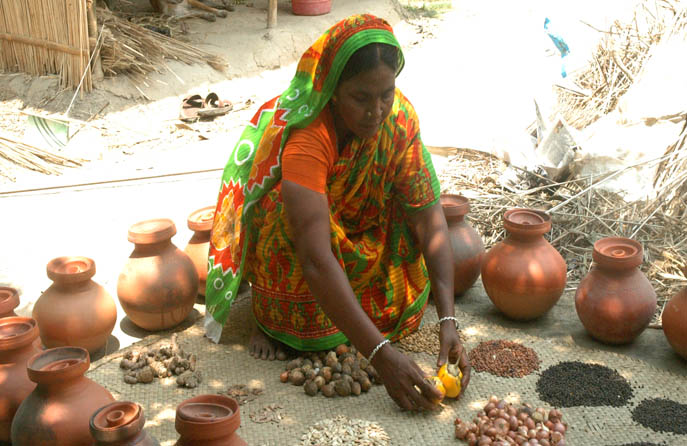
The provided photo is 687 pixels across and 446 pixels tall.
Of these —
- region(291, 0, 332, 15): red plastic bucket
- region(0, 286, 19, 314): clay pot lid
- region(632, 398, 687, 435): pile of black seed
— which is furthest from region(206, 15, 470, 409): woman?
region(291, 0, 332, 15): red plastic bucket

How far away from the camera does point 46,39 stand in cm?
696

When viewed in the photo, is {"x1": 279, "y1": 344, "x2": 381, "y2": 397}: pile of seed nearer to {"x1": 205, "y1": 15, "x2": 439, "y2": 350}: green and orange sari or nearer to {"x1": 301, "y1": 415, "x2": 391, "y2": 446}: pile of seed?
{"x1": 205, "y1": 15, "x2": 439, "y2": 350}: green and orange sari

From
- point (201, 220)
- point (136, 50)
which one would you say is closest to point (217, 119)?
point (136, 50)

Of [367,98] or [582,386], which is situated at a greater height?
[367,98]

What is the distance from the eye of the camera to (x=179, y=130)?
688 cm

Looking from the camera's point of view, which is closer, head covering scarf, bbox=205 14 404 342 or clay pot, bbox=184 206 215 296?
head covering scarf, bbox=205 14 404 342

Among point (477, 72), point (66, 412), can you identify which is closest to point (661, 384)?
point (66, 412)

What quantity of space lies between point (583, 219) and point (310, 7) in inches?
228

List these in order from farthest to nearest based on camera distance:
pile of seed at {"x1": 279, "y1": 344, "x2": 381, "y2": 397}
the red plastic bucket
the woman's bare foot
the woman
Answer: the red plastic bucket < the woman's bare foot < pile of seed at {"x1": 279, "y1": 344, "x2": 381, "y2": 397} < the woman

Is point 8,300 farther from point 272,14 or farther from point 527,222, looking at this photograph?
point 272,14

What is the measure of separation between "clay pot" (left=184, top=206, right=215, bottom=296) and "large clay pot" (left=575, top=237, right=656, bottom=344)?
183 cm

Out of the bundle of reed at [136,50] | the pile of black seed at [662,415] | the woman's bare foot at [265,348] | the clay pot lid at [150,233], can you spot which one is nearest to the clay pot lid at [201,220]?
the clay pot lid at [150,233]

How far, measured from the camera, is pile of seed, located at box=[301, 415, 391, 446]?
2.63 m

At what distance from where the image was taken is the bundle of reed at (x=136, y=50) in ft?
23.0
